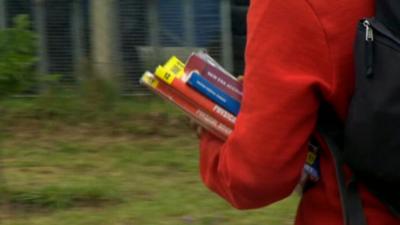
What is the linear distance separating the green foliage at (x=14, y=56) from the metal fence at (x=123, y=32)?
1780mm

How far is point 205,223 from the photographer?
178 inches

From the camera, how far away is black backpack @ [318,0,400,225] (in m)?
1.74

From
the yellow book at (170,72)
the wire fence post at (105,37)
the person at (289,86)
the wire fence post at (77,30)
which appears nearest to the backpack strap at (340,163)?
the person at (289,86)

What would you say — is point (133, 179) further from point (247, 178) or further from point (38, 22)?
point (247, 178)

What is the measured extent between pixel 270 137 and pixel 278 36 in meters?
0.20

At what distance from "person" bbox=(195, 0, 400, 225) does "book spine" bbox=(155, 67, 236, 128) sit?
0.33 feet

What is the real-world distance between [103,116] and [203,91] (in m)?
4.48

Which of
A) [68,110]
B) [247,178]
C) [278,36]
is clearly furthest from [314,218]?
[68,110]

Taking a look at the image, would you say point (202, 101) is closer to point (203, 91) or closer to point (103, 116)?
point (203, 91)

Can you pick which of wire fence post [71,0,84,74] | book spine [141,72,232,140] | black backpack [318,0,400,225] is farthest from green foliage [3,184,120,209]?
black backpack [318,0,400,225]

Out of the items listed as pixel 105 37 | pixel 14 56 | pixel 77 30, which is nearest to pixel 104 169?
pixel 14 56

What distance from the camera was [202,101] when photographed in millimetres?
1998

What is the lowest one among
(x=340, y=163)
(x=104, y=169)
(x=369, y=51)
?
Result: (x=104, y=169)

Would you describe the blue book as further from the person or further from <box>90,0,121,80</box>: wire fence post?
<box>90,0,121,80</box>: wire fence post
